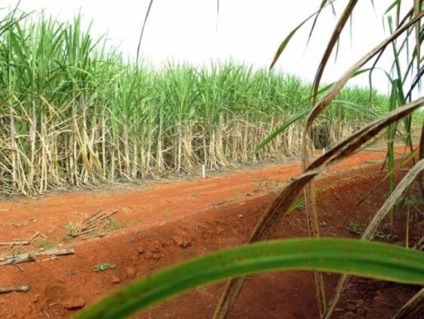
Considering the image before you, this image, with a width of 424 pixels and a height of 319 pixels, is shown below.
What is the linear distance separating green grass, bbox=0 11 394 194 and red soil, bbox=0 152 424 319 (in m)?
1.02

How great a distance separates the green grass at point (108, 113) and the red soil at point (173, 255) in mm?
1019

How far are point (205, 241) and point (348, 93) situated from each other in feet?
32.2

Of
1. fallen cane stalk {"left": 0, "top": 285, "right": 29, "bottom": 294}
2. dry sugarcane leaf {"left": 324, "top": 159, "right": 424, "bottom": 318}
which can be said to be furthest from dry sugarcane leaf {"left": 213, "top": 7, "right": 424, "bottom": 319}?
fallen cane stalk {"left": 0, "top": 285, "right": 29, "bottom": 294}

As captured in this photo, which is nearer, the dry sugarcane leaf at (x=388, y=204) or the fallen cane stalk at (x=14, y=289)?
the dry sugarcane leaf at (x=388, y=204)

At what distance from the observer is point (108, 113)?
509 centimetres

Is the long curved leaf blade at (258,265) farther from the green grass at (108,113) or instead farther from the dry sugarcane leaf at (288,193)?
the green grass at (108,113)

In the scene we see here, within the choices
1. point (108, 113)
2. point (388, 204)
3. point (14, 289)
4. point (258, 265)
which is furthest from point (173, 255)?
point (108, 113)

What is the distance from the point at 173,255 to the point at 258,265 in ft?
5.89

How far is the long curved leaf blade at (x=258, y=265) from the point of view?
20 cm

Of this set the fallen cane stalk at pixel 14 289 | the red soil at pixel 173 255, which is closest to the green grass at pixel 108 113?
the red soil at pixel 173 255

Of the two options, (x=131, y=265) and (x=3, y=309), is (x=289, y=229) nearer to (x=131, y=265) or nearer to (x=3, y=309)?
(x=131, y=265)

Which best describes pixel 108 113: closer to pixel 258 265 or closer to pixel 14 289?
pixel 14 289

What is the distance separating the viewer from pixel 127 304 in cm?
20

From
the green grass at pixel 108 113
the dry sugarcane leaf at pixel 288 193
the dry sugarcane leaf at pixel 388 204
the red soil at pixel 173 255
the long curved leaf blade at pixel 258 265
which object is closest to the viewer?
the long curved leaf blade at pixel 258 265
